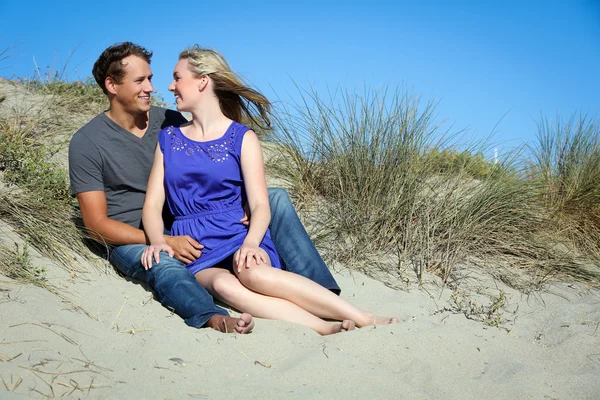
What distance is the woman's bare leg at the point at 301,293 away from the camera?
9.62 ft

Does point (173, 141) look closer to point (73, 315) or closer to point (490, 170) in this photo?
point (73, 315)

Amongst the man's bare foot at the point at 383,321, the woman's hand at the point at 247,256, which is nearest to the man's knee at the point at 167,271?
the woman's hand at the point at 247,256

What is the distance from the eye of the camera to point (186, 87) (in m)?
3.31

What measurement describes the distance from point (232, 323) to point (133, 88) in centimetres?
174

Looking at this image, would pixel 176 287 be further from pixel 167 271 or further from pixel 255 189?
pixel 255 189

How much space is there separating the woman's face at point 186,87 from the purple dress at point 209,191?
0.21 meters

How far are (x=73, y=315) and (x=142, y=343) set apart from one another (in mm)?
448

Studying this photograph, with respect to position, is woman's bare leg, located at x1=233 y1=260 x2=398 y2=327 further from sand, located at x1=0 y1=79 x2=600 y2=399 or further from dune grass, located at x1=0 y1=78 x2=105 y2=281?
dune grass, located at x1=0 y1=78 x2=105 y2=281

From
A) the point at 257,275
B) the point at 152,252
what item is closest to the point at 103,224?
the point at 152,252

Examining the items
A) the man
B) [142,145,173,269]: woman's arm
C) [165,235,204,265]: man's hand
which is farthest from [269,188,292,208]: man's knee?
[142,145,173,269]: woman's arm

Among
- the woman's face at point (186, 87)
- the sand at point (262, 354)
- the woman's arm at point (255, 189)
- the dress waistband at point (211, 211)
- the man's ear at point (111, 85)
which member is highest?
the woman's face at point (186, 87)

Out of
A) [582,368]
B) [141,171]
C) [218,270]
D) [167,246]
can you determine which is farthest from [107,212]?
[582,368]

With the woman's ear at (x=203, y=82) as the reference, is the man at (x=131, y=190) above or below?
below

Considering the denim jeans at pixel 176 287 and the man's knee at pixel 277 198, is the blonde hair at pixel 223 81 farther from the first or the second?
the denim jeans at pixel 176 287
